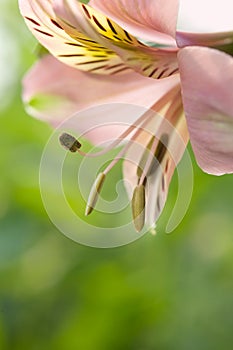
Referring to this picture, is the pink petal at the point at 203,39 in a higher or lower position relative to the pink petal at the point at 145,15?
lower

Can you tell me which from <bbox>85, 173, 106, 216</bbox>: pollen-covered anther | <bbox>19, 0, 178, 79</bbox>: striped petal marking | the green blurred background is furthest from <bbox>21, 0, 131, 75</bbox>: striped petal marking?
the green blurred background

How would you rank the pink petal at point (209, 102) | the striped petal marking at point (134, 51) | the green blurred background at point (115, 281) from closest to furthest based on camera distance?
the pink petal at point (209, 102), the striped petal marking at point (134, 51), the green blurred background at point (115, 281)

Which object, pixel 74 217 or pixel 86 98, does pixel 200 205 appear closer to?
pixel 74 217

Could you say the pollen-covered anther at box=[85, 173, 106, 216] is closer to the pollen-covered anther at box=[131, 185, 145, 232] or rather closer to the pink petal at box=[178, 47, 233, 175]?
the pollen-covered anther at box=[131, 185, 145, 232]

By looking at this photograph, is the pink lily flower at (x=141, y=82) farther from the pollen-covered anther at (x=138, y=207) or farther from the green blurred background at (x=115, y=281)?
the green blurred background at (x=115, y=281)

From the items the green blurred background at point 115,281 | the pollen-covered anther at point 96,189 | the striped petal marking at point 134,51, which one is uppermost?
the striped petal marking at point 134,51

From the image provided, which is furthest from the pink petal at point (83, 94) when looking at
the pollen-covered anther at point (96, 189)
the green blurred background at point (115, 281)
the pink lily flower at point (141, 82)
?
the green blurred background at point (115, 281)
